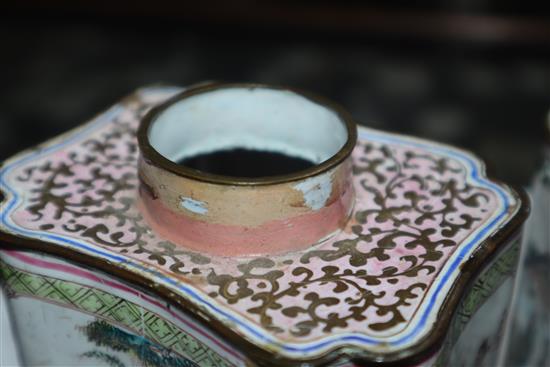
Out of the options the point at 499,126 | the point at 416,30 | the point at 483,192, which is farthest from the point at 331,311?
the point at 416,30

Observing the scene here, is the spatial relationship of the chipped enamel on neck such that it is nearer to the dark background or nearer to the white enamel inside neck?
the white enamel inside neck

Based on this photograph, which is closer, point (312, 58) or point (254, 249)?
point (254, 249)

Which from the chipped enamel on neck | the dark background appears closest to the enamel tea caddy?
the chipped enamel on neck

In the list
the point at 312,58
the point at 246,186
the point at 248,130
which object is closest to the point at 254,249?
the point at 246,186

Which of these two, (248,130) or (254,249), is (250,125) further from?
(254,249)

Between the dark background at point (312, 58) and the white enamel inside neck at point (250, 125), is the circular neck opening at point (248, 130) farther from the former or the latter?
the dark background at point (312, 58)

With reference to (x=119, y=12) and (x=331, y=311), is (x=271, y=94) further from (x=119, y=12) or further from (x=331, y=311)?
(x=119, y=12)
